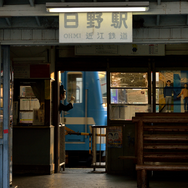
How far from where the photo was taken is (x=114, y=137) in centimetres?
832

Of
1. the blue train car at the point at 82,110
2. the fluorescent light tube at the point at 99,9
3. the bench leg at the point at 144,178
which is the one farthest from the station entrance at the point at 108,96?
the fluorescent light tube at the point at 99,9

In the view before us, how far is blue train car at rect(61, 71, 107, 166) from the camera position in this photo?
37.1 ft

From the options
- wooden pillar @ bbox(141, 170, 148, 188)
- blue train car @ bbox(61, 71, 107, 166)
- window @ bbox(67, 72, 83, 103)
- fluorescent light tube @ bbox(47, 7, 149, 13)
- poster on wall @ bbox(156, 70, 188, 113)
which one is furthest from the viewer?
window @ bbox(67, 72, 83, 103)

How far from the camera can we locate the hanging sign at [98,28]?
5113 millimetres

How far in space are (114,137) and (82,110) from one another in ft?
10.6

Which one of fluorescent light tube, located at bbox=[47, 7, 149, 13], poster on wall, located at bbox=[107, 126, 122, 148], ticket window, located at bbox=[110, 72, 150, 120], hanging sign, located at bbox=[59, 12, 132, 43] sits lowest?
poster on wall, located at bbox=[107, 126, 122, 148]

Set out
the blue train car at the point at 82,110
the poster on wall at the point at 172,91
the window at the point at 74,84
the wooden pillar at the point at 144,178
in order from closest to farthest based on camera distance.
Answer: the wooden pillar at the point at 144,178
the poster on wall at the point at 172,91
the blue train car at the point at 82,110
the window at the point at 74,84

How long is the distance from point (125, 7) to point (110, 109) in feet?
12.2

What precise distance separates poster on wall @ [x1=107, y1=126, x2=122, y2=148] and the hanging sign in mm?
3599

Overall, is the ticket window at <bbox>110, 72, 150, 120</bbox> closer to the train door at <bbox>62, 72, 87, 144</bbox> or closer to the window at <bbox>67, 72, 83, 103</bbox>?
the train door at <bbox>62, 72, 87, 144</bbox>

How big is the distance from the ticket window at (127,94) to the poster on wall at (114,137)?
26 centimetres

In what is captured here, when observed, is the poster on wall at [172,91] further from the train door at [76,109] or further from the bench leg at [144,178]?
the train door at [76,109]

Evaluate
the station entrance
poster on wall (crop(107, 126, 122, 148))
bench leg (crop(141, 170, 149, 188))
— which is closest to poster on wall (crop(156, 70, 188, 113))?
the station entrance

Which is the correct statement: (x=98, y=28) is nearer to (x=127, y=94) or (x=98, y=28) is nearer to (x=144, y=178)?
(x=144, y=178)
